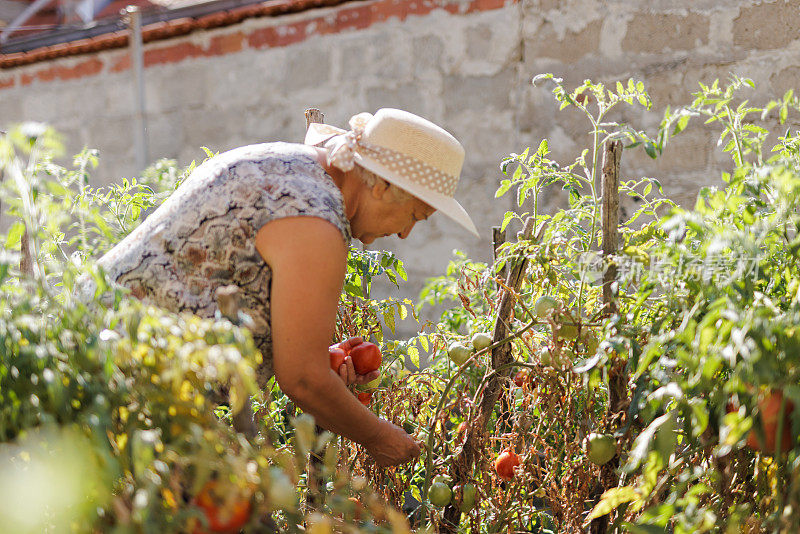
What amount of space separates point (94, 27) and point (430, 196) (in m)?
3.77

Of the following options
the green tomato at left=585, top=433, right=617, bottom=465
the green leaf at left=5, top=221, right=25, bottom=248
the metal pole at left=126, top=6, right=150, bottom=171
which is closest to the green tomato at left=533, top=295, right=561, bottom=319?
the green tomato at left=585, top=433, right=617, bottom=465

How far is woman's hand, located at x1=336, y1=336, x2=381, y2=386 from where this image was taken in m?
1.92

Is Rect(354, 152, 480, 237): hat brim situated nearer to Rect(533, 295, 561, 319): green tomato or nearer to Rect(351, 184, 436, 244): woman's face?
Rect(351, 184, 436, 244): woman's face

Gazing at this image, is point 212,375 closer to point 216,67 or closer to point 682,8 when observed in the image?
point 682,8

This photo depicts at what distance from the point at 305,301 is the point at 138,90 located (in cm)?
340

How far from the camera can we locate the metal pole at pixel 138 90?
4.31 m

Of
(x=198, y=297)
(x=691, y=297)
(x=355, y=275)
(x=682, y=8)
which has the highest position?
(x=682, y=8)

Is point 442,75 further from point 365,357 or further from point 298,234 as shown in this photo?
point 298,234

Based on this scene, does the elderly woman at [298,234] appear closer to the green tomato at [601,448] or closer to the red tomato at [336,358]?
the red tomato at [336,358]

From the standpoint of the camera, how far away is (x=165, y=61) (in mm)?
4410

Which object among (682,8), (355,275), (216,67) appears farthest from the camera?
(216,67)

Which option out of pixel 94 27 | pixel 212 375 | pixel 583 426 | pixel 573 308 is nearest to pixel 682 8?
pixel 573 308

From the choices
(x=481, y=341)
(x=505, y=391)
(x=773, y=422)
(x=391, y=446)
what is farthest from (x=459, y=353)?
(x=773, y=422)

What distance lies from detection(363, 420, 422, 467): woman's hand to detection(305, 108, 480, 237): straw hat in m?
0.48
